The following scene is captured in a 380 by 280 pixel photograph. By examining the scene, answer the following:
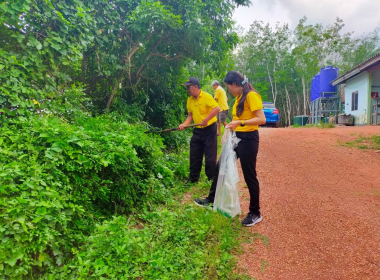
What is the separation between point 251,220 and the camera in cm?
317

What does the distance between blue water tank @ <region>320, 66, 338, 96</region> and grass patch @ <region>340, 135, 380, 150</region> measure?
1172cm

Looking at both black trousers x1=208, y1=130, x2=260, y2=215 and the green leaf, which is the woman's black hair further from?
the green leaf

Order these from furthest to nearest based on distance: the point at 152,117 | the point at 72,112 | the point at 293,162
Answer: the point at 152,117 → the point at 293,162 → the point at 72,112

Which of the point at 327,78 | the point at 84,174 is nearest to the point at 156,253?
the point at 84,174

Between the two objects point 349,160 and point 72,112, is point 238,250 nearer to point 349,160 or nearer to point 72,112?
point 72,112

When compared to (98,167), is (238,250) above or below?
below

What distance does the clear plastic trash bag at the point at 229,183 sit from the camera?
3.06 meters

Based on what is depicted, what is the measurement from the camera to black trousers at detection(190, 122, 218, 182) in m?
4.31

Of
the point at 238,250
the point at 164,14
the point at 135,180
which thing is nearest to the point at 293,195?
the point at 238,250

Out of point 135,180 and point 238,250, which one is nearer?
point 238,250

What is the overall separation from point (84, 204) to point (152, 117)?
16.0ft

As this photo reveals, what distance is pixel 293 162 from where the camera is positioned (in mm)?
6141

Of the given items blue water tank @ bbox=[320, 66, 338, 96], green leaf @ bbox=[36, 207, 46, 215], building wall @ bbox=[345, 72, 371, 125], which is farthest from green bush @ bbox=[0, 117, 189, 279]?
blue water tank @ bbox=[320, 66, 338, 96]

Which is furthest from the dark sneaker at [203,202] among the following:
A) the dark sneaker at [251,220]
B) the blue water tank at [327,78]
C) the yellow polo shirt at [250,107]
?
the blue water tank at [327,78]
